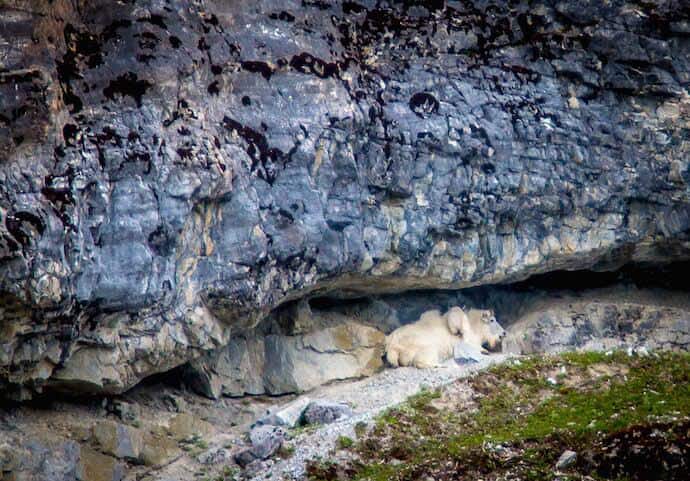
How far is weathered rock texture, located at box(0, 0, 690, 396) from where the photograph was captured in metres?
17.3

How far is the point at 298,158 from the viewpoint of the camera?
21.0 meters

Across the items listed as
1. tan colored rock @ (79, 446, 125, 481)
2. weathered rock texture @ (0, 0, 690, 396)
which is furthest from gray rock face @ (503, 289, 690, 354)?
tan colored rock @ (79, 446, 125, 481)

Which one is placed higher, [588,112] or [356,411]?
[588,112]

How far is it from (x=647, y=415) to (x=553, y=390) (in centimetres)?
322

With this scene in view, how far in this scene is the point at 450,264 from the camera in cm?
2412

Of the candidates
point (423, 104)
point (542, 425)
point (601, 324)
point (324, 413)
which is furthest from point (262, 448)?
point (601, 324)

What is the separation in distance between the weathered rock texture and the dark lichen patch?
3.99 meters

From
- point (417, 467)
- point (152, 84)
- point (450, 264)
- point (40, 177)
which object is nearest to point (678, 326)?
point (450, 264)

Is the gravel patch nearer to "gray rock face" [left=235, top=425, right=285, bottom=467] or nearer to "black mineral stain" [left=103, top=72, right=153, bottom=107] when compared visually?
"gray rock face" [left=235, top=425, right=285, bottom=467]

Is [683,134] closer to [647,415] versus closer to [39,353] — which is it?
[647,415]

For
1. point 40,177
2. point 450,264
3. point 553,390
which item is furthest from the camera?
point 450,264

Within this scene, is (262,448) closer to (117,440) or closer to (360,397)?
(117,440)

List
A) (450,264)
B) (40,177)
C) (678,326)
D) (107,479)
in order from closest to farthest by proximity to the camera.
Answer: (40,177)
(107,479)
(450,264)
(678,326)

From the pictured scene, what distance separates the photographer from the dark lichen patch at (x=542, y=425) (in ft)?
52.9
